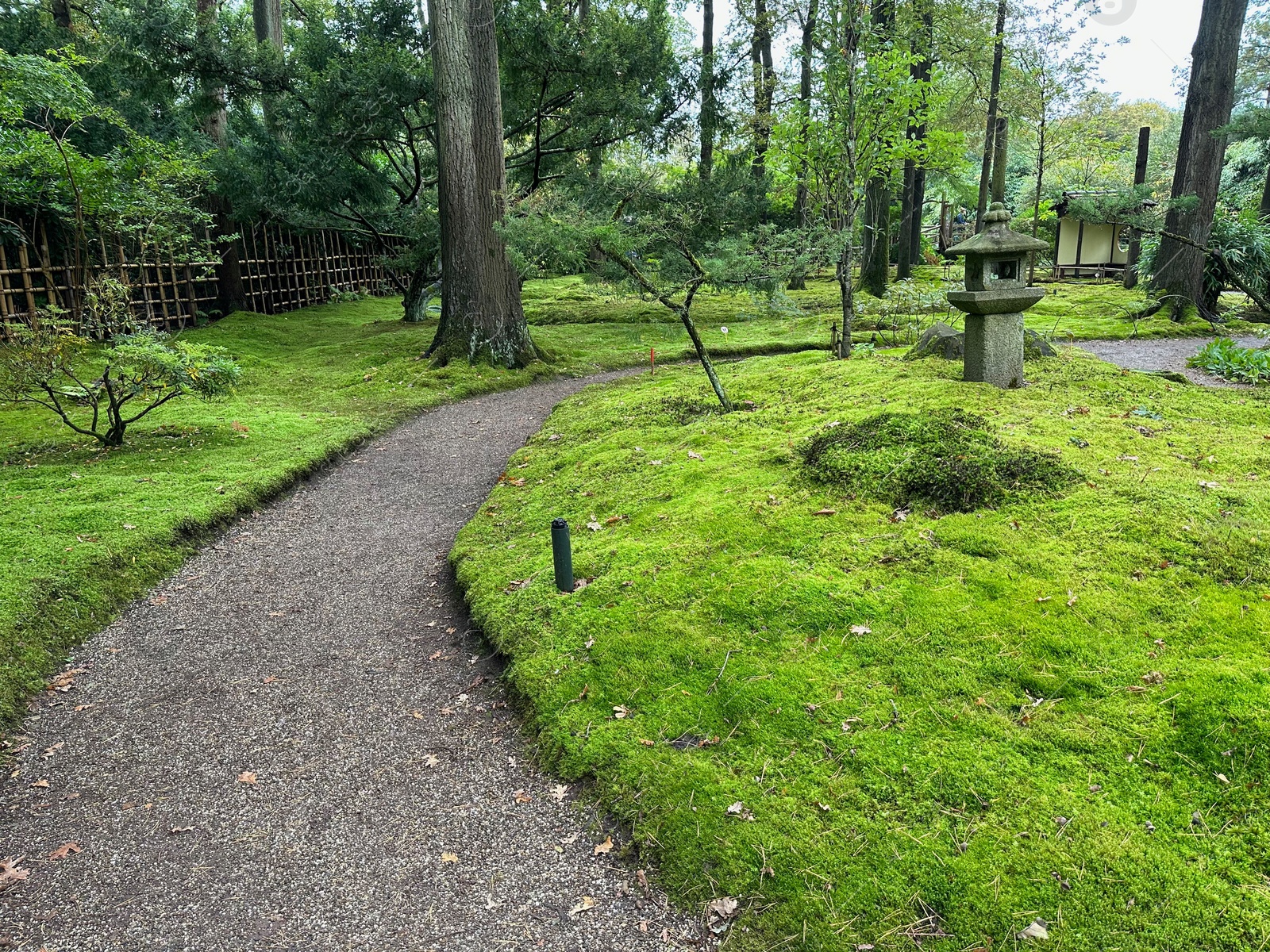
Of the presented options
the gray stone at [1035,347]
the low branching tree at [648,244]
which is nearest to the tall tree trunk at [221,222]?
the low branching tree at [648,244]

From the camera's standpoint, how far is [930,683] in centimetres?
361

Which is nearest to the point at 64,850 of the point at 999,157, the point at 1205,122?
the point at 1205,122

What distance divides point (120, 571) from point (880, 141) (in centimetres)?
1106

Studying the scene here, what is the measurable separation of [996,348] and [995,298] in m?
0.62

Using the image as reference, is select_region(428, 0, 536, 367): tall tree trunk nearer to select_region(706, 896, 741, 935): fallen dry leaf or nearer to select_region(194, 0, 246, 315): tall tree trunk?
Answer: select_region(194, 0, 246, 315): tall tree trunk

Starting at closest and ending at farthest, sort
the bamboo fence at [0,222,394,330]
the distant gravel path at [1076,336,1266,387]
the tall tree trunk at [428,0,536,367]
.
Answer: the distant gravel path at [1076,336,1266,387]
the tall tree trunk at [428,0,536,367]
the bamboo fence at [0,222,394,330]

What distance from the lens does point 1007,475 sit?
17.3 ft

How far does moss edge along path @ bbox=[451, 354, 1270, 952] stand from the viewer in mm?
2674

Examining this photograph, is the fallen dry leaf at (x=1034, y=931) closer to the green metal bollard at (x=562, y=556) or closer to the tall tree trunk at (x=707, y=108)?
the green metal bollard at (x=562, y=556)

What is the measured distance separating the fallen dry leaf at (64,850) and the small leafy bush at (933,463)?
4802mm

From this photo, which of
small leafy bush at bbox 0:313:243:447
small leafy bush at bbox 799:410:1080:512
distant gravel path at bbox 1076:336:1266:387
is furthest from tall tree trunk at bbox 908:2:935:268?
small leafy bush at bbox 0:313:243:447

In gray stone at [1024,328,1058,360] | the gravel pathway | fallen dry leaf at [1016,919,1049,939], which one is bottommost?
the gravel pathway

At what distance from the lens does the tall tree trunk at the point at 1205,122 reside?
13.9 meters

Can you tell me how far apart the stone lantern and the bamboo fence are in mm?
9536
